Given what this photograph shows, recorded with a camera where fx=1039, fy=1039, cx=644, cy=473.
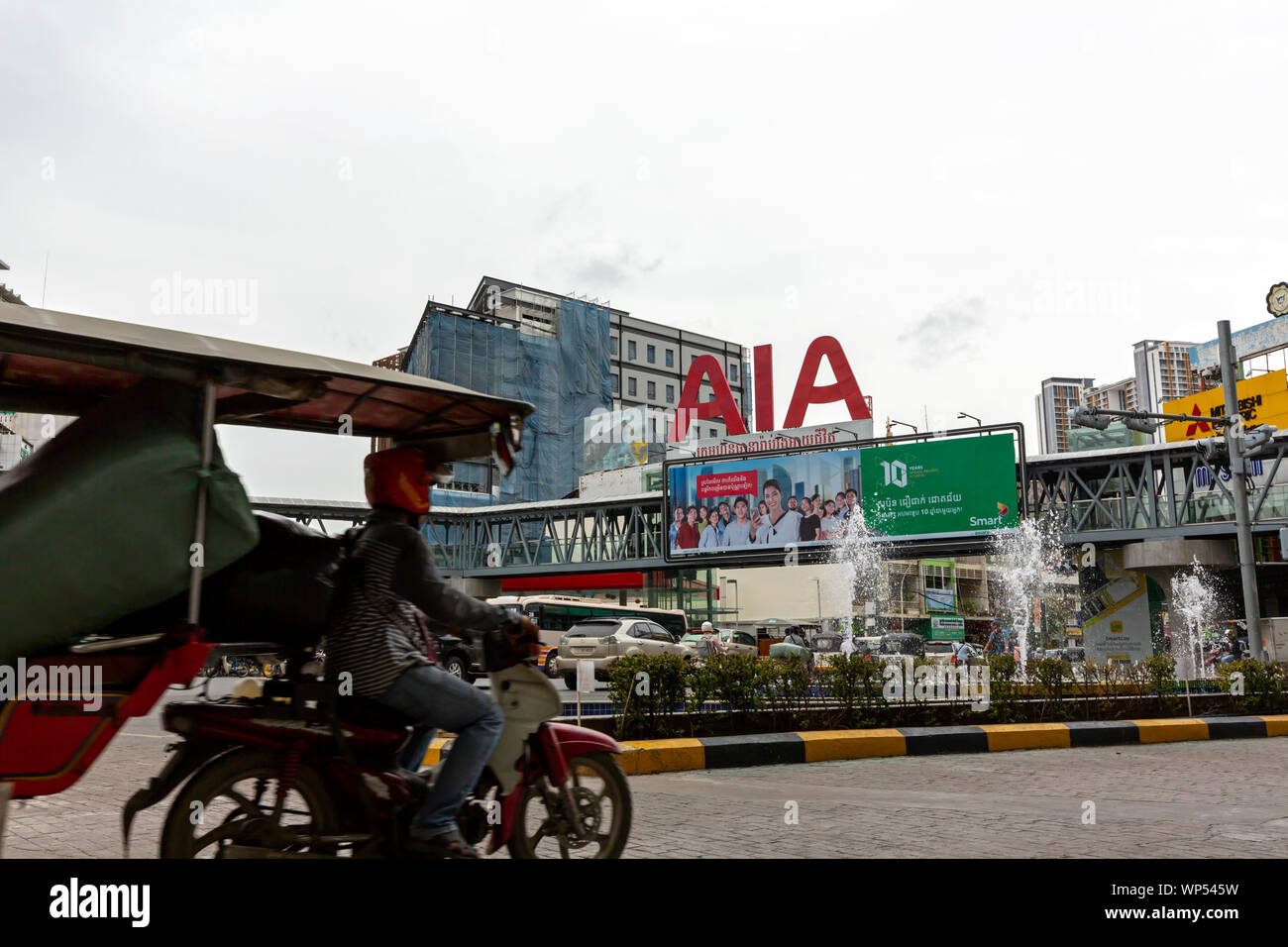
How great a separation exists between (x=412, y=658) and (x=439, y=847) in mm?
688

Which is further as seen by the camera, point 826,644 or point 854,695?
point 826,644

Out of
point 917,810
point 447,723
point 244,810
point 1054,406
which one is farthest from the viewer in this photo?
point 1054,406

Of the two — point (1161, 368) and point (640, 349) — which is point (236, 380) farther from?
point (1161, 368)

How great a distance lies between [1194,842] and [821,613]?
62940mm

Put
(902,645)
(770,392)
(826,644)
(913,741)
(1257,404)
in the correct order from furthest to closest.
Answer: (770,392)
(1257,404)
(902,645)
(826,644)
(913,741)

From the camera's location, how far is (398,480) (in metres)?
4.05

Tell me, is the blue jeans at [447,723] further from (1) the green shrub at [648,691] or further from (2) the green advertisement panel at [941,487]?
(2) the green advertisement panel at [941,487]

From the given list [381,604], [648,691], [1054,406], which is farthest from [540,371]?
[1054,406]

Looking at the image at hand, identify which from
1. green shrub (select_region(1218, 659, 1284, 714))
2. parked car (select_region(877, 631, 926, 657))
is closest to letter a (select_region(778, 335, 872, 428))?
parked car (select_region(877, 631, 926, 657))

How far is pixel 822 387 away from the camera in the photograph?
152 feet

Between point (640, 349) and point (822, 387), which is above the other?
point (640, 349)

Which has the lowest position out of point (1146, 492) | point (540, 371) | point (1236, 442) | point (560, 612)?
point (560, 612)

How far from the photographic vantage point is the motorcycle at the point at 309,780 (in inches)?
145
